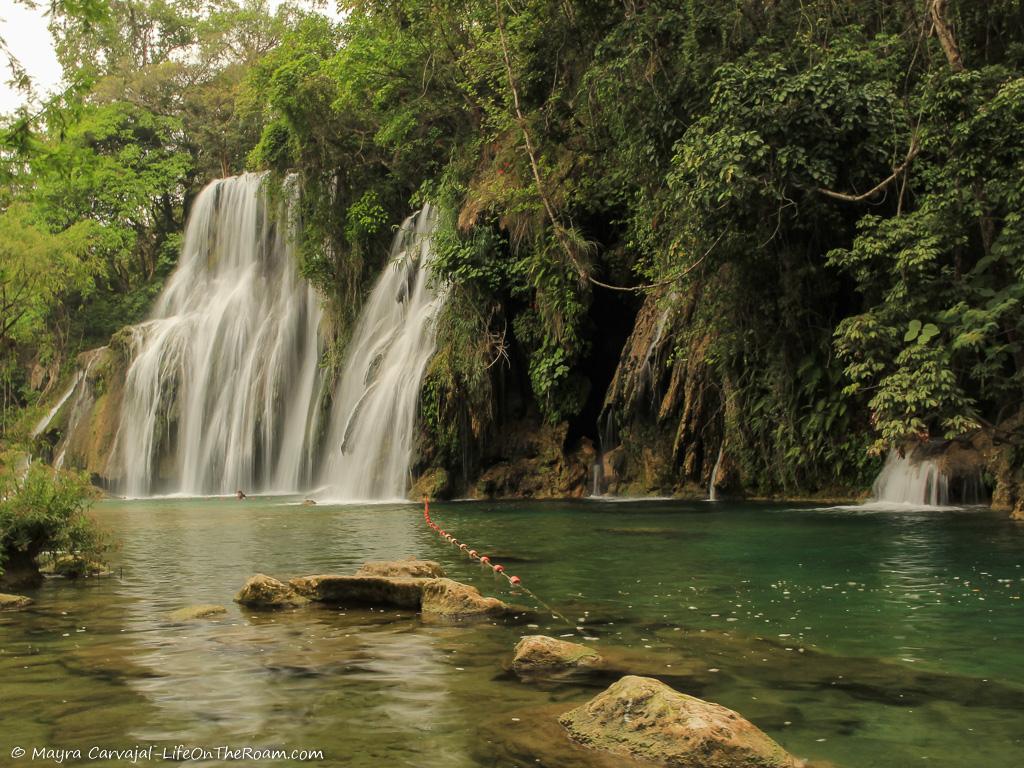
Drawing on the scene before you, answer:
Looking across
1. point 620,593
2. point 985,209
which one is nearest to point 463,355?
point 985,209

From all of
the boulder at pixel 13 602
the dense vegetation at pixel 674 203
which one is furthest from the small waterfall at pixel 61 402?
the boulder at pixel 13 602

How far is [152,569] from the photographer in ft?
38.6

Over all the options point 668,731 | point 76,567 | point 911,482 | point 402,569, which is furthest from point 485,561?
point 911,482

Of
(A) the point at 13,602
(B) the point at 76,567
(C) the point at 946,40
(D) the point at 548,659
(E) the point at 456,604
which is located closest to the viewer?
(D) the point at 548,659

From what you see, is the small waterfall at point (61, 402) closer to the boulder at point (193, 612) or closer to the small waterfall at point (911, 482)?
the small waterfall at point (911, 482)

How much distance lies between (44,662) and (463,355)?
16.7 m

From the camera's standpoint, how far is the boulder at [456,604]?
8.22 meters

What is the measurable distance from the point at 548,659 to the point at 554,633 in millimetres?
1222

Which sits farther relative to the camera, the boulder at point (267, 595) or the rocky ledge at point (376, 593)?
the boulder at point (267, 595)

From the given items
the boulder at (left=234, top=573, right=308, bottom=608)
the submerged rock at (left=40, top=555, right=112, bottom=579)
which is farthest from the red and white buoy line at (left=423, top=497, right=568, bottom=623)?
the submerged rock at (left=40, top=555, right=112, bottom=579)

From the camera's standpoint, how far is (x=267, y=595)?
29.1 ft

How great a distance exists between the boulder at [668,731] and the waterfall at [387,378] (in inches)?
743

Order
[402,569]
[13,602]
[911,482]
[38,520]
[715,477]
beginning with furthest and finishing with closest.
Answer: [715,477], [911,482], [38,520], [402,569], [13,602]

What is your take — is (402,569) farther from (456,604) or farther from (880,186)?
(880,186)
